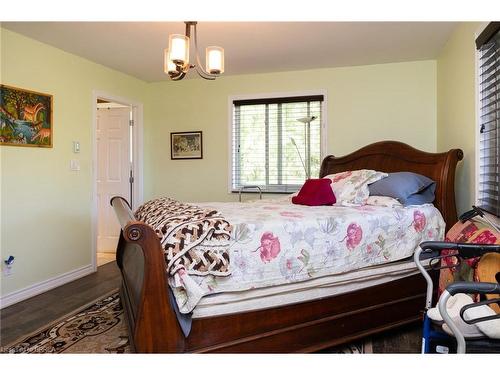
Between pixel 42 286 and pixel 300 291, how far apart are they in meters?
2.67

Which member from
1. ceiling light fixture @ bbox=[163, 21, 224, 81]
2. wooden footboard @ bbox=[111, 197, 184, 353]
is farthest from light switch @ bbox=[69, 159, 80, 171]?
wooden footboard @ bbox=[111, 197, 184, 353]

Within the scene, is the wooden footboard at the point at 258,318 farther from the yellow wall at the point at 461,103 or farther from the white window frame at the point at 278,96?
the white window frame at the point at 278,96

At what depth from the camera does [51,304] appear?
3.10 metres

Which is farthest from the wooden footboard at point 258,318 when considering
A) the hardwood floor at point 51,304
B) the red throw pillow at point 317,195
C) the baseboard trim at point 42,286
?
the baseboard trim at point 42,286

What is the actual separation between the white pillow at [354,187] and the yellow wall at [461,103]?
64 centimetres

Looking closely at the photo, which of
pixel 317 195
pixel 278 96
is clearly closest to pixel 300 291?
pixel 317 195

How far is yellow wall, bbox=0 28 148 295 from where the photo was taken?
3.12 m

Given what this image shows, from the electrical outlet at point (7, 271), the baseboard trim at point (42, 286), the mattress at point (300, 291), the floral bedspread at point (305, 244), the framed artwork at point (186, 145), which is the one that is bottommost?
the baseboard trim at point (42, 286)

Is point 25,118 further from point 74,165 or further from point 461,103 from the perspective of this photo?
point 461,103

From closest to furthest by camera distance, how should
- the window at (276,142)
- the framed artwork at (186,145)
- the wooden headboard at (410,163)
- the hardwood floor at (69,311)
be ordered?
the hardwood floor at (69,311) → the wooden headboard at (410,163) → the window at (276,142) → the framed artwork at (186,145)

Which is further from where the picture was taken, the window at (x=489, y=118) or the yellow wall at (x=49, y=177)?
the yellow wall at (x=49, y=177)

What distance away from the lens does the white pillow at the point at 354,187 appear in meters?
2.89

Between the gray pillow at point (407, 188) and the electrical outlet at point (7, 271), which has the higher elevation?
the gray pillow at point (407, 188)
